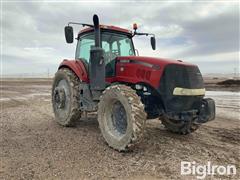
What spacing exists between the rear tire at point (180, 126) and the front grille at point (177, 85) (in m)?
0.96

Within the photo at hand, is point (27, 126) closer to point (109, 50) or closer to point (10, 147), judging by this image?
point (10, 147)

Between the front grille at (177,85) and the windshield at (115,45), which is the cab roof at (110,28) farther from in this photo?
the front grille at (177,85)

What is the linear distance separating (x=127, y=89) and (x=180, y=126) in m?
2.04

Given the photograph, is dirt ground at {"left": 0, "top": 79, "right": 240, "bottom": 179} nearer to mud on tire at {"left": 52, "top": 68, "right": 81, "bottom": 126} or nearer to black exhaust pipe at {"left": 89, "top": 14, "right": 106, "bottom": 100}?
mud on tire at {"left": 52, "top": 68, "right": 81, "bottom": 126}

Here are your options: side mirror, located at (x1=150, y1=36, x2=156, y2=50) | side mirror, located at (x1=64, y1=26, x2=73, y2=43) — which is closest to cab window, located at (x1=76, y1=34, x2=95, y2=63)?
side mirror, located at (x1=64, y1=26, x2=73, y2=43)

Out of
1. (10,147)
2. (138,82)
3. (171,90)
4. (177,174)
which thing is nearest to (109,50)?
(138,82)

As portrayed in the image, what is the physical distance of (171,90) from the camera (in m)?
5.16

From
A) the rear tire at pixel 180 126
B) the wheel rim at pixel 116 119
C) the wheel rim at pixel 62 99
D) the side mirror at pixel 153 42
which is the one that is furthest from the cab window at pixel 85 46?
the rear tire at pixel 180 126

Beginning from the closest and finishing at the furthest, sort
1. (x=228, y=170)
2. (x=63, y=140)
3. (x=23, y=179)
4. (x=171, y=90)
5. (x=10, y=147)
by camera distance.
A: (x=23, y=179), (x=228, y=170), (x=171, y=90), (x=10, y=147), (x=63, y=140)

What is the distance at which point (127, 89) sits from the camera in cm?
515

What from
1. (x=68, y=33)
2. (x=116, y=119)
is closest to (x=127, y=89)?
(x=116, y=119)

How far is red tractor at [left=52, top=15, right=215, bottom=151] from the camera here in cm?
513

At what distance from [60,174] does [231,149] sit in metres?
3.31

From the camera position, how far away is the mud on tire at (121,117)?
4816 mm
